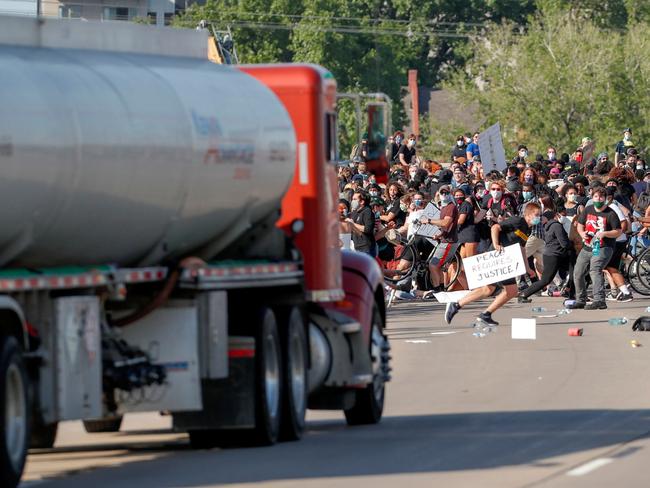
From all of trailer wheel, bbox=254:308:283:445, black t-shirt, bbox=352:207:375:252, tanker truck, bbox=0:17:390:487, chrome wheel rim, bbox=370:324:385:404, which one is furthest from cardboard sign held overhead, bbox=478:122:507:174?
trailer wheel, bbox=254:308:283:445

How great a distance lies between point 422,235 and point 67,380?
2067 cm

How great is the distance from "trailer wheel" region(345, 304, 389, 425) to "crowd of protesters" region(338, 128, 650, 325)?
9842 millimetres

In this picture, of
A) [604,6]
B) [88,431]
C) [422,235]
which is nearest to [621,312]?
[422,235]

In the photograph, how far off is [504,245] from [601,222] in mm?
1988

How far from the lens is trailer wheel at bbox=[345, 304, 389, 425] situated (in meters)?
15.6

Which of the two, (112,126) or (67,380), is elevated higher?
(112,126)

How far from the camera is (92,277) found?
38.8ft

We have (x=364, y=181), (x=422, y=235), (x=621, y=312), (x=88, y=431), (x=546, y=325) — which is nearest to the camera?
(x=88, y=431)

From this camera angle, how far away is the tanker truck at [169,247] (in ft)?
37.0

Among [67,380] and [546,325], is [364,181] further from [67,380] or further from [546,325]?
[67,380]

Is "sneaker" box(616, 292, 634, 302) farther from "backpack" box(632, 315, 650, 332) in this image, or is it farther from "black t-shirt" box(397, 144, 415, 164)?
"black t-shirt" box(397, 144, 415, 164)

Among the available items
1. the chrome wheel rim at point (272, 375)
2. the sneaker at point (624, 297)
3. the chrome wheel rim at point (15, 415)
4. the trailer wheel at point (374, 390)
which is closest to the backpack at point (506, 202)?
the sneaker at point (624, 297)

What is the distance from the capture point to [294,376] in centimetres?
1437

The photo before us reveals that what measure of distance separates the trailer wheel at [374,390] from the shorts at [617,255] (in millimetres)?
14081
